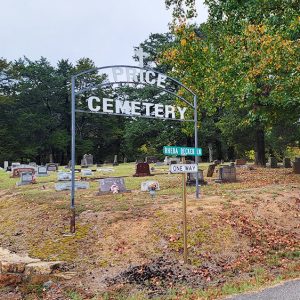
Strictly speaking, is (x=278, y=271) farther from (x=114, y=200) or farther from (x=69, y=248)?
(x=114, y=200)

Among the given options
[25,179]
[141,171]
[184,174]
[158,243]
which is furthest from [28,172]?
[184,174]

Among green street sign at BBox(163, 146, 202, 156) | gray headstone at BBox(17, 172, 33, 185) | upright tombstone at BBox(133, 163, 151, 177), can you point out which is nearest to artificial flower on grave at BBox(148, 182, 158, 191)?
green street sign at BBox(163, 146, 202, 156)

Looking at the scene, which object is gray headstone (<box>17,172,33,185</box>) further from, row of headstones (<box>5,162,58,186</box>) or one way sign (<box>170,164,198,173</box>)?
one way sign (<box>170,164,198,173</box>)

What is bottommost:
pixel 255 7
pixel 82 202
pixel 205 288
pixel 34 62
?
pixel 205 288

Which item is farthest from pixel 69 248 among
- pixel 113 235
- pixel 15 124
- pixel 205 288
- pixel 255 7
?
pixel 15 124

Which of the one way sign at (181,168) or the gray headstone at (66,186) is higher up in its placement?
the one way sign at (181,168)

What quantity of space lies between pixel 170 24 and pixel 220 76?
4579 millimetres

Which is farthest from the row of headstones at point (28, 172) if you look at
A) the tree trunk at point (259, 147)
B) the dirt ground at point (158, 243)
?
the tree trunk at point (259, 147)

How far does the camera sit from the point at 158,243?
8.47 m

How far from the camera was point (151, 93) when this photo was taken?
46812 mm

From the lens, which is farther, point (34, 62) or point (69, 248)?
point (34, 62)

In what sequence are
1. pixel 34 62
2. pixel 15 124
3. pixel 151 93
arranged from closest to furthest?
pixel 151 93 < pixel 15 124 < pixel 34 62

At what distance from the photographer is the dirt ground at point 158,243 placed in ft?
22.0

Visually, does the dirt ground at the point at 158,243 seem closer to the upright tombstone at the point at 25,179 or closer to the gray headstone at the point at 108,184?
the gray headstone at the point at 108,184
